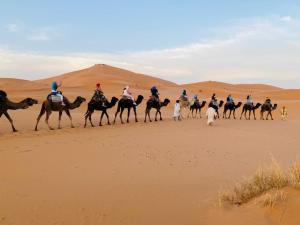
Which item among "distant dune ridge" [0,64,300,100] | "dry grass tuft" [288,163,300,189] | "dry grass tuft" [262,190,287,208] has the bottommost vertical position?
"dry grass tuft" [262,190,287,208]

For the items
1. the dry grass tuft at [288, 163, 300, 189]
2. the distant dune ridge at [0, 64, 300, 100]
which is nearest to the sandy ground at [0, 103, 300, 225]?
the dry grass tuft at [288, 163, 300, 189]

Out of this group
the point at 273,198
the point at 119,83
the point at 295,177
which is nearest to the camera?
the point at 273,198

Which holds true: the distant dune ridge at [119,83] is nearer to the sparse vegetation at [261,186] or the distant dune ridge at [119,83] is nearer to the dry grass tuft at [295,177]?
the sparse vegetation at [261,186]

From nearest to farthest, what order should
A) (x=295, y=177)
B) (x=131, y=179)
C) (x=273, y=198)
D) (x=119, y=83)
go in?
(x=273, y=198) < (x=295, y=177) < (x=131, y=179) < (x=119, y=83)

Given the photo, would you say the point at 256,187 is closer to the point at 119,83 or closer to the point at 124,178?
the point at 124,178

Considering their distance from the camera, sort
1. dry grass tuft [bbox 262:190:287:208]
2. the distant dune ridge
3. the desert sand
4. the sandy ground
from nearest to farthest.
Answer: dry grass tuft [bbox 262:190:287:208], the desert sand, the sandy ground, the distant dune ridge

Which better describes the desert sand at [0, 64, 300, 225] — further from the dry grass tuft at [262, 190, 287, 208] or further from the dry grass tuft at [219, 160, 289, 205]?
the dry grass tuft at [219, 160, 289, 205]

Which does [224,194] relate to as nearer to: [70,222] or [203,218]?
[203,218]

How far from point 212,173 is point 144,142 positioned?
17.1ft

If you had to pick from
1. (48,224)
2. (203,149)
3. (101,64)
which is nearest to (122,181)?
(48,224)

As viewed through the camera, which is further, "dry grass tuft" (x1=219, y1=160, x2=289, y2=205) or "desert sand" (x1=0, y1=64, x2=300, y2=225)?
"dry grass tuft" (x1=219, y1=160, x2=289, y2=205)

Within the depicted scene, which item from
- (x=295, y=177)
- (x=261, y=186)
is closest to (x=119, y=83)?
(x=261, y=186)

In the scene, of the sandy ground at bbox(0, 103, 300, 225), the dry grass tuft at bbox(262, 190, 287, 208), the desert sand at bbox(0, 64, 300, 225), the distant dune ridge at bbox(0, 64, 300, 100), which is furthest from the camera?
the distant dune ridge at bbox(0, 64, 300, 100)

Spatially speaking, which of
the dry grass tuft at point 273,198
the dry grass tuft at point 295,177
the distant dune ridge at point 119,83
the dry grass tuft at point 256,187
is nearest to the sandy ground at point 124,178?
the dry grass tuft at point 273,198
